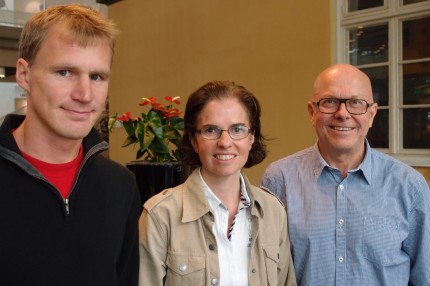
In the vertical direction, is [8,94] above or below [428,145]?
above

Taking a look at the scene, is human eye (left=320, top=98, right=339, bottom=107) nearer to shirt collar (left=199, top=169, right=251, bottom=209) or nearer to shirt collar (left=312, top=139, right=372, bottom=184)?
shirt collar (left=312, top=139, right=372, bottom=184)

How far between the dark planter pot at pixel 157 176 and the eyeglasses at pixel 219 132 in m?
0.75

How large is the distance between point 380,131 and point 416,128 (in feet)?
1.12

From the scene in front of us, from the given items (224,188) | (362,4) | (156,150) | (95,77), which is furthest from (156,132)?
(362,4)

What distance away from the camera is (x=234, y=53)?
5.79 meters

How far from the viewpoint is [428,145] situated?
4172 mm

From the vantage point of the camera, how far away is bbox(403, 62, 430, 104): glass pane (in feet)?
13.8

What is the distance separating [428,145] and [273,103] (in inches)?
68.3

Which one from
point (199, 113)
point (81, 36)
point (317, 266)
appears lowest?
point (317, 266)

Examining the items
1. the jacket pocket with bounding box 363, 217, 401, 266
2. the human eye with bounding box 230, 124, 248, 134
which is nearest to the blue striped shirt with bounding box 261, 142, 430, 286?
the jacket pocket with bounding box 363, 217, 401, 266

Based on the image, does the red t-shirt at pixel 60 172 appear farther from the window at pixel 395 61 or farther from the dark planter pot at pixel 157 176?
the window at pixel 395 61

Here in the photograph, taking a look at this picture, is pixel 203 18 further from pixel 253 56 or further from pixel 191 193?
pixel 191 193

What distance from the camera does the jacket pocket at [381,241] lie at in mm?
1738

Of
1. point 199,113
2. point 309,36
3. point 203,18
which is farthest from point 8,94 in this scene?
point 199,113
